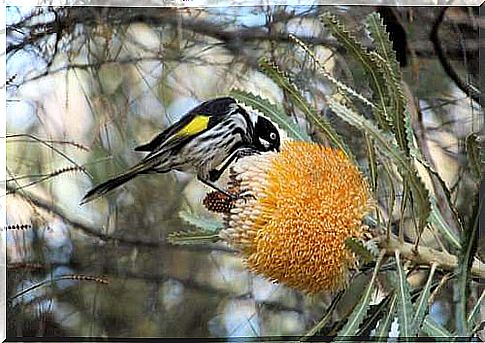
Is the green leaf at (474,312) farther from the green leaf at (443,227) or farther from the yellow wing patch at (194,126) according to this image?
the yellow wing patch at (194,126)

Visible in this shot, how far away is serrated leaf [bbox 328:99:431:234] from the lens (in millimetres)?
1216

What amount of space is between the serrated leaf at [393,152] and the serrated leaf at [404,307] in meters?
0.11

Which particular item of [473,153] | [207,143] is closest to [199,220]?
[207,143]

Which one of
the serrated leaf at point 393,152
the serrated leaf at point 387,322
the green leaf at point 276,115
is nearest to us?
the serrated leaf at point 393,152

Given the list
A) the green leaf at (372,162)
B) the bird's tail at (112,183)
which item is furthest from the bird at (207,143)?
the green leaf at (372,162)

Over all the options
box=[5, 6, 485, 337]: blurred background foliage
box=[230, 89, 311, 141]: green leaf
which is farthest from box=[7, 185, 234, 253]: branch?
box=[230, 89, 311, 141]: green leaf

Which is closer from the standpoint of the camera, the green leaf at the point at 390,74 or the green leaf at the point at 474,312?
the green leaf at the point at 390,74

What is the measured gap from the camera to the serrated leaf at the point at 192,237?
1.45 metres

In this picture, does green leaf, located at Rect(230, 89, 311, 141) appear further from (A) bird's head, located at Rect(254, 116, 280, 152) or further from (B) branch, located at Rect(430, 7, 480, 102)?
(B) branch, located at Rect(430, 7, 480, 102)

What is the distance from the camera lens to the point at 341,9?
4.86ft

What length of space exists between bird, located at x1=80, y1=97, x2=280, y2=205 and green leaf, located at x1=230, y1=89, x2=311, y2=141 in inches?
0.9

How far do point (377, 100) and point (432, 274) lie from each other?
32cm

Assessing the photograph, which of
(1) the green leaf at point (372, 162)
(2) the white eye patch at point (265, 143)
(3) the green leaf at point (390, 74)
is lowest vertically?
(1) the green leaf at point (372, 162)

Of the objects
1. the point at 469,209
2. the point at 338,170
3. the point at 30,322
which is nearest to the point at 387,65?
the point at 338,170
